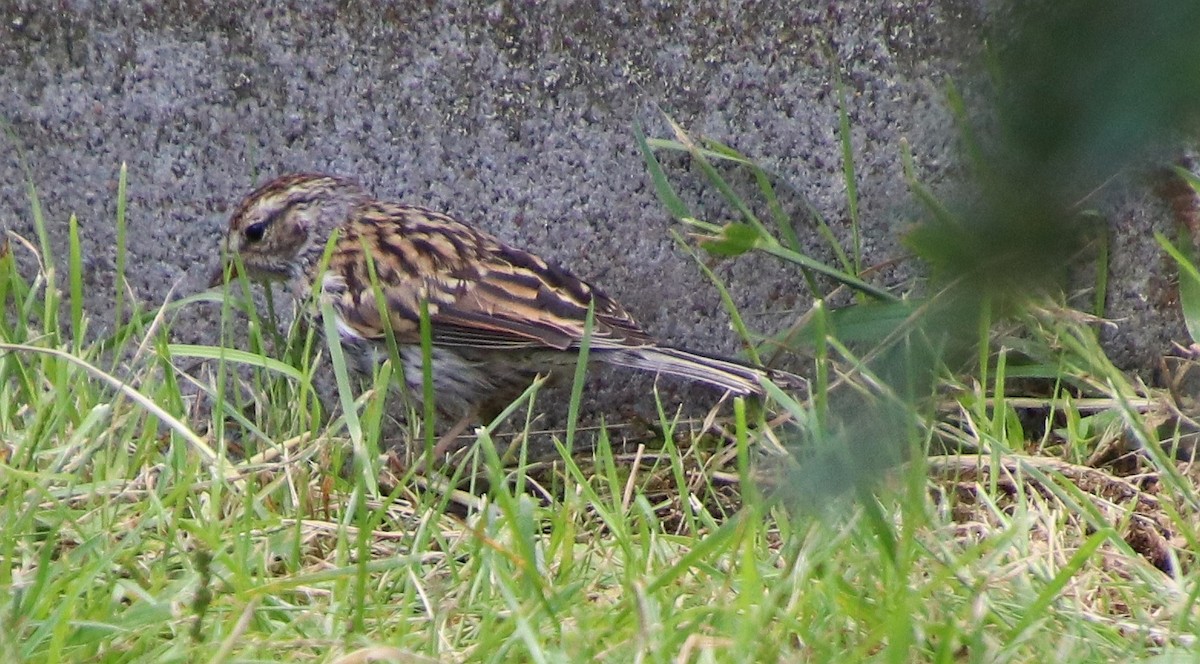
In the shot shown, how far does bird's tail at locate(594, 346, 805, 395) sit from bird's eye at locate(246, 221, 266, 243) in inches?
41.8

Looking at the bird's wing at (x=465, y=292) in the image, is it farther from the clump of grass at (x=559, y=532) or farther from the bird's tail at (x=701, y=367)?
the clump of grass at (x=559, y=532)

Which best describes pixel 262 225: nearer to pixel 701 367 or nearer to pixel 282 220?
pixel 282 220

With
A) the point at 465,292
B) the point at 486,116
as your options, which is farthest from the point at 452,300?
the point at 486,116

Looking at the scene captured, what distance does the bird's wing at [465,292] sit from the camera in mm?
3945

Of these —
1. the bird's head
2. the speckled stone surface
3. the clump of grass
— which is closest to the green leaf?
the clump of grass

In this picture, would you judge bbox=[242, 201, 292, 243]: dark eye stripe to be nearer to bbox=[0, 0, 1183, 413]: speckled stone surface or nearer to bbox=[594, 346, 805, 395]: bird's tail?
bbox=[0, 0, 1183, 413]: speckled stone surface

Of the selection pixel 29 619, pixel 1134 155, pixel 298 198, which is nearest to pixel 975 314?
pixel 1134 155

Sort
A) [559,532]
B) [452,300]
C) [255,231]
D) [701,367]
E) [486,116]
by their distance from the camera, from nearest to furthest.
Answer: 1. [559,532]
2. [701,367]
3. [486,116]
4. [452,300]
5. [255,231]

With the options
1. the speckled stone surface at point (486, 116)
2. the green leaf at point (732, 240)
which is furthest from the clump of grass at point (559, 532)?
the speckled stone surface at point (486, 116)

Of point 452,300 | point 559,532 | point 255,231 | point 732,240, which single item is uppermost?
point 732,240

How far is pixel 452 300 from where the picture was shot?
4.11 m

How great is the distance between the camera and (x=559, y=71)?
3945mm

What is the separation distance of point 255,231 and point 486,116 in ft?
2.57

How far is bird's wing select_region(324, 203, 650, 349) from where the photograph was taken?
395cm
